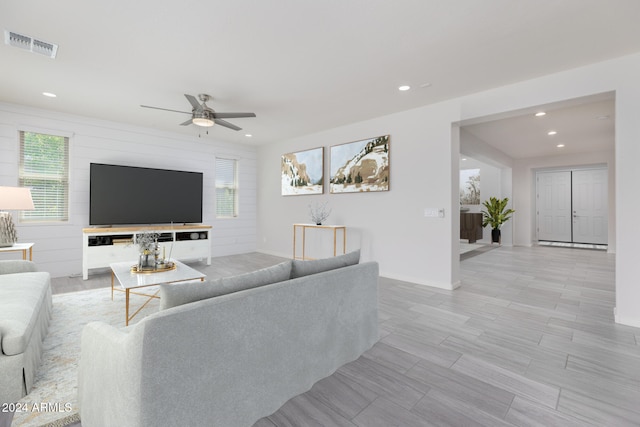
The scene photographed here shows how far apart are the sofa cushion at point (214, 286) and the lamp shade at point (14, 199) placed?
335 cm

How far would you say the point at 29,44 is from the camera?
8.81ft

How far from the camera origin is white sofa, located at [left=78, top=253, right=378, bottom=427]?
45.9 inches

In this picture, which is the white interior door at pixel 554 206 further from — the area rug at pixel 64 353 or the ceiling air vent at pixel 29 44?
the ceiling air vent at pixel 29 44

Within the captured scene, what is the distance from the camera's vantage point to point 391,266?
15.6 ft

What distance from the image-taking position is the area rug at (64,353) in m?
1.61

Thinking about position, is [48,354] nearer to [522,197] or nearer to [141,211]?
[141,211]

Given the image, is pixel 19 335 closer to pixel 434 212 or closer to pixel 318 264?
pixel 318 264

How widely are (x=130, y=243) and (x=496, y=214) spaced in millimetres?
9152

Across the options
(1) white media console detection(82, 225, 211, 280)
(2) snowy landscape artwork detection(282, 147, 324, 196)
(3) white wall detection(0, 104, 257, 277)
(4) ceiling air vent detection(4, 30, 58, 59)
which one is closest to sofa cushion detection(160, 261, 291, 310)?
(4) ceiling air vent detection(4, 30, 58, 59)

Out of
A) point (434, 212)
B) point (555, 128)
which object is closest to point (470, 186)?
point (555, 128)

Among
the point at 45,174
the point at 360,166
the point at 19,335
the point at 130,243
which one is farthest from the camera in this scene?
the point at 360,166

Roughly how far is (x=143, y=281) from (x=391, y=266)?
11.2 ft

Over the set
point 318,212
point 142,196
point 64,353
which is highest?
point 142,196

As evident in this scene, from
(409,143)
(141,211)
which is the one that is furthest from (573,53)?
(141,211)
